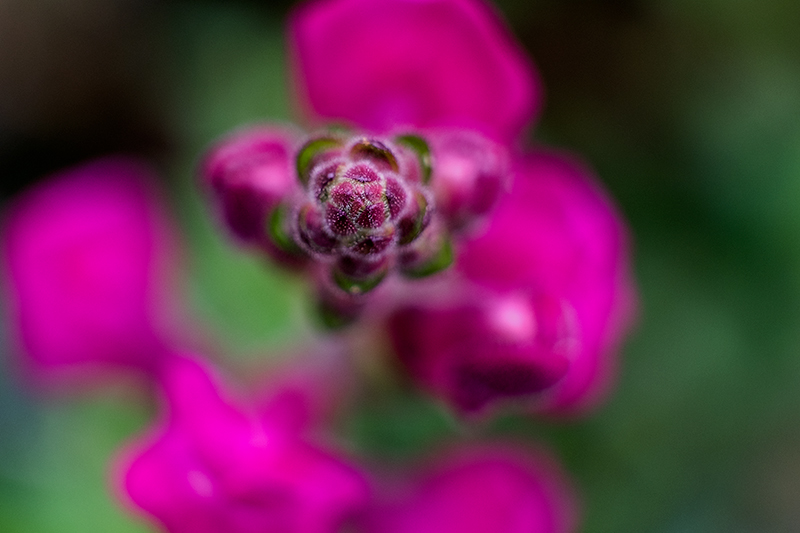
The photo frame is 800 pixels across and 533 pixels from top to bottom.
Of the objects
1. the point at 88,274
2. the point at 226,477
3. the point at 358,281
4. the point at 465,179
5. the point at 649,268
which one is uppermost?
the point at 649,268

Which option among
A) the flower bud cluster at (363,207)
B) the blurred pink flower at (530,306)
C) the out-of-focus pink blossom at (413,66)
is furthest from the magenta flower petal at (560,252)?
the flower bud cluster at (363,207)

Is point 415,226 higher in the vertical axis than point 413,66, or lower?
lower

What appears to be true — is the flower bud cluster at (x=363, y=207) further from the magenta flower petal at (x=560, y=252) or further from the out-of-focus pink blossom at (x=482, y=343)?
the magenta flower petal at (x=560, y=252)

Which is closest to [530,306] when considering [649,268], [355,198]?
[355,198]

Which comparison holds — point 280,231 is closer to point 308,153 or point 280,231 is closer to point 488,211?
point 308,153

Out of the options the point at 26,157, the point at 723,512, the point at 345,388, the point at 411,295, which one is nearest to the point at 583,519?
the point at 723,512

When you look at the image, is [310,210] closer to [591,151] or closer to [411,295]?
[411,295]

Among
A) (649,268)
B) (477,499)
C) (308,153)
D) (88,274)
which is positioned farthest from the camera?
(649,268)

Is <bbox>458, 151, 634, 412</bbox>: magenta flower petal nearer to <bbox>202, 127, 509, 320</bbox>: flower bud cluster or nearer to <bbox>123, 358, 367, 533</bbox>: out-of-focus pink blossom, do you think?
<bbox>202, 127, 509, 320</bbox>: flower bud cluster
